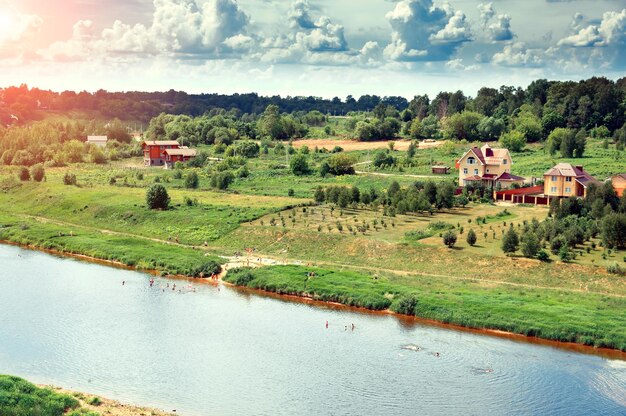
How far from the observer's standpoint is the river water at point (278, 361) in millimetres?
41156

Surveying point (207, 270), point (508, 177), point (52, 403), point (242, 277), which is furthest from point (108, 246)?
point (508, 177)

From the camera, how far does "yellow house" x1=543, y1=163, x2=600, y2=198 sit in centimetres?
8400

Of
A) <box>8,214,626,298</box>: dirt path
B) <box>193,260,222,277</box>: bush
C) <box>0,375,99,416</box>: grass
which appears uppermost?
<box>8,214,626,298</box>: dirt path

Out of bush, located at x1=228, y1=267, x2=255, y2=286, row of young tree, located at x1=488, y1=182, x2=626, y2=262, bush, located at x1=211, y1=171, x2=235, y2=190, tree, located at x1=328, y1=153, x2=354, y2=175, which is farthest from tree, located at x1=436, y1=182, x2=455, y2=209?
bush, located at x1=211, y1=171, x2=235, y2=190

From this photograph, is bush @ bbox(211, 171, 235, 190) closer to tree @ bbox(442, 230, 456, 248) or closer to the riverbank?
tree @ bbox(442, 230, 456, 248)

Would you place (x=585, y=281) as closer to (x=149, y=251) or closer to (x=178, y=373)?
(x=178, y=373)

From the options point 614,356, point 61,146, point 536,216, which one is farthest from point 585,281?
point 61,146

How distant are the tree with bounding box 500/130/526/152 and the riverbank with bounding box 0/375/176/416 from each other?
4058 inches

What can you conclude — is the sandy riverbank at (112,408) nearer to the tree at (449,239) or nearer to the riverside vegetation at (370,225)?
the riverside vegetation at (370,225)

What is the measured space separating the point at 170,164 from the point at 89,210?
40.3 meters

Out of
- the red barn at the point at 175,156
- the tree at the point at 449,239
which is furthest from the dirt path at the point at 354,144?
the tree at the point at 449,239

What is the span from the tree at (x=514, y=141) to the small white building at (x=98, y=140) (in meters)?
84.4

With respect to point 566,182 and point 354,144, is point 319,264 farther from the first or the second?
point 354,144

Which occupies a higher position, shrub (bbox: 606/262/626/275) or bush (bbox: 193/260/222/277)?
shrub (bbox: 606/262/626/275)
